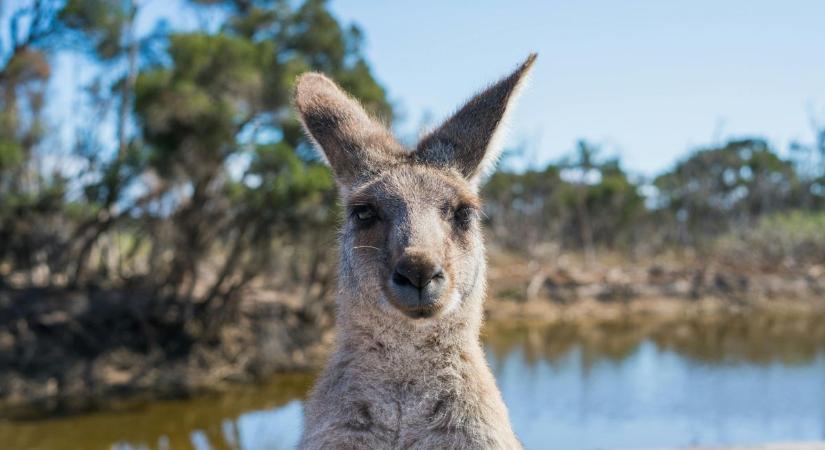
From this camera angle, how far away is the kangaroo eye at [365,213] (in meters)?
2.99

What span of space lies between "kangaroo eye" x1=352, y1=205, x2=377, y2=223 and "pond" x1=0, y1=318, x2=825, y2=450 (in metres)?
9.17

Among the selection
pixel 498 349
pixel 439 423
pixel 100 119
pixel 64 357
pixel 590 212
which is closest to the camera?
pixel 439 423

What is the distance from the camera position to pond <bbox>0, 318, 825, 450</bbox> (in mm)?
13109

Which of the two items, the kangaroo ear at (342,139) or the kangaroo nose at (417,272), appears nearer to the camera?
the kangaroo nose at (417,272)

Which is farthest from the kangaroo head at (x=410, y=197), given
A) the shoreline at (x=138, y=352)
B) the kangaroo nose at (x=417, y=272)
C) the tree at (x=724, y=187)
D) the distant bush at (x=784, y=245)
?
the tree at (x=724, y=187)

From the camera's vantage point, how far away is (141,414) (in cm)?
1458

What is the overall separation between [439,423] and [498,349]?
65.1 ft

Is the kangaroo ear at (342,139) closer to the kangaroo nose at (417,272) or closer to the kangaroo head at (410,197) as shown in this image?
the kangaroo head at (410,197)

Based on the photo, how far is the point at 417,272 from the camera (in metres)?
2.57

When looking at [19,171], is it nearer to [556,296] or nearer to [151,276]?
[151,276]

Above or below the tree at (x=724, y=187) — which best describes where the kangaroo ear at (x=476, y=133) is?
below

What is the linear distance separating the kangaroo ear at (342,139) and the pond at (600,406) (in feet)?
29.8

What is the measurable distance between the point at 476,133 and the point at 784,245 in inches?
1427

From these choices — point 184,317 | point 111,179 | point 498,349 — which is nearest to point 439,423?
point 111,179
